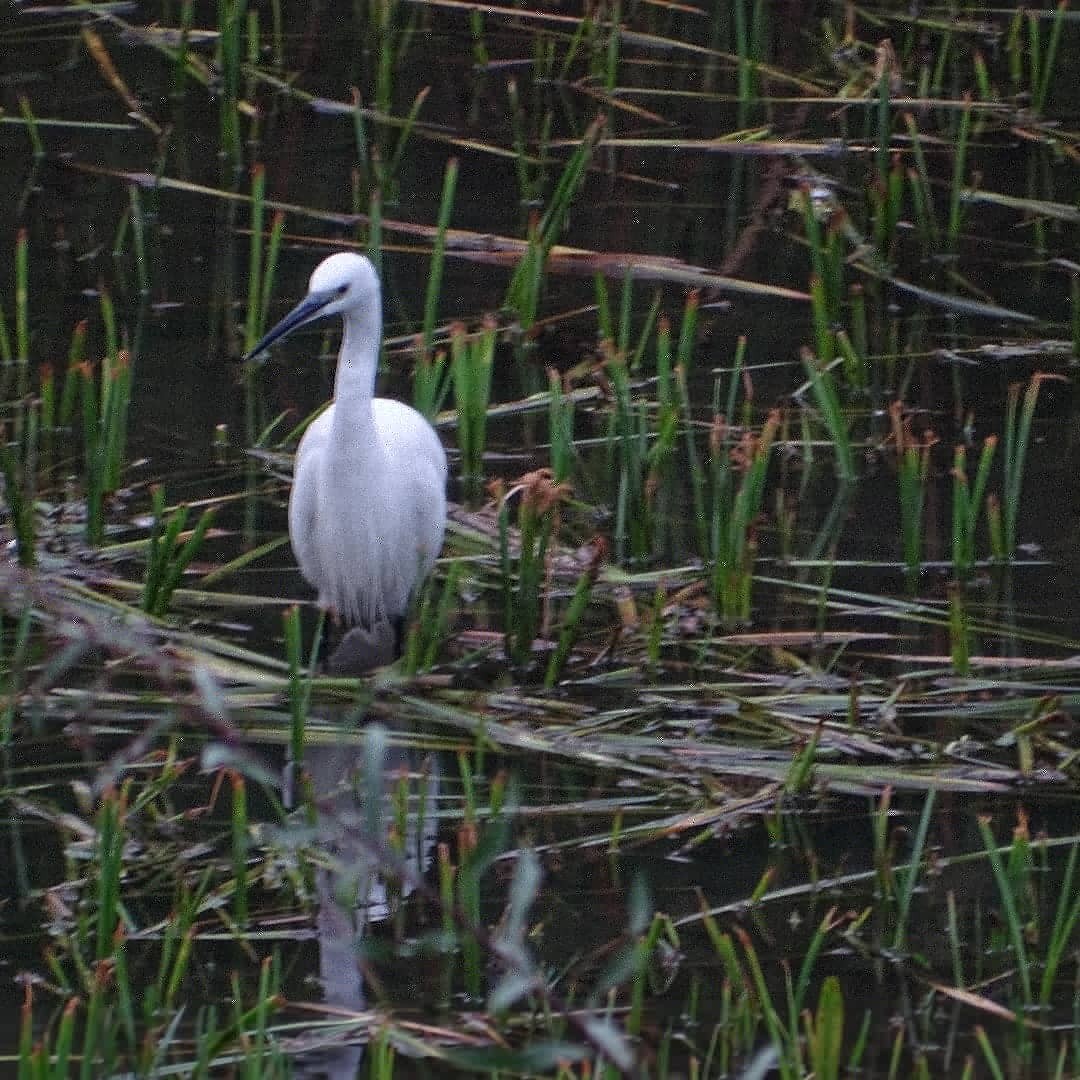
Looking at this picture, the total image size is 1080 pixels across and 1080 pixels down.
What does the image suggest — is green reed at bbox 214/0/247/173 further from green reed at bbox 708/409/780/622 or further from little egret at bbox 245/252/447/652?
green reed at bbox 708/409/780/622

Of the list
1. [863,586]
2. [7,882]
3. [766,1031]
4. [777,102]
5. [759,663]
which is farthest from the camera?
[777,102]

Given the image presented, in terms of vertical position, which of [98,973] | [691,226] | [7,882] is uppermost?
[691,226]

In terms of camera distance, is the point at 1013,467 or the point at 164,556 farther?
the point at 1013,467

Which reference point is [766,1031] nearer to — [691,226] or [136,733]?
[136,733]

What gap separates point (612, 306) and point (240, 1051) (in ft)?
12.6

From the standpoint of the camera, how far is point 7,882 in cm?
388

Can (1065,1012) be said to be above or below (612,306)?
below

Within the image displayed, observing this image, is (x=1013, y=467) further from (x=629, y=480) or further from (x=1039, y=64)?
(x=1039, y=64)

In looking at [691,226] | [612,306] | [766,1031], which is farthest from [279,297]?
[766,1031]

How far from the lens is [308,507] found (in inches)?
197

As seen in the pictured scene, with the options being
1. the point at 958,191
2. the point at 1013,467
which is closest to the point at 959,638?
the point at 1013,467

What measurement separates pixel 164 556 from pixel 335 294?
26.2 inches

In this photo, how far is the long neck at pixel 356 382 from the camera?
186 inches

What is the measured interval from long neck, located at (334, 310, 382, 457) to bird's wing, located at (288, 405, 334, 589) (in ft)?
0.51
